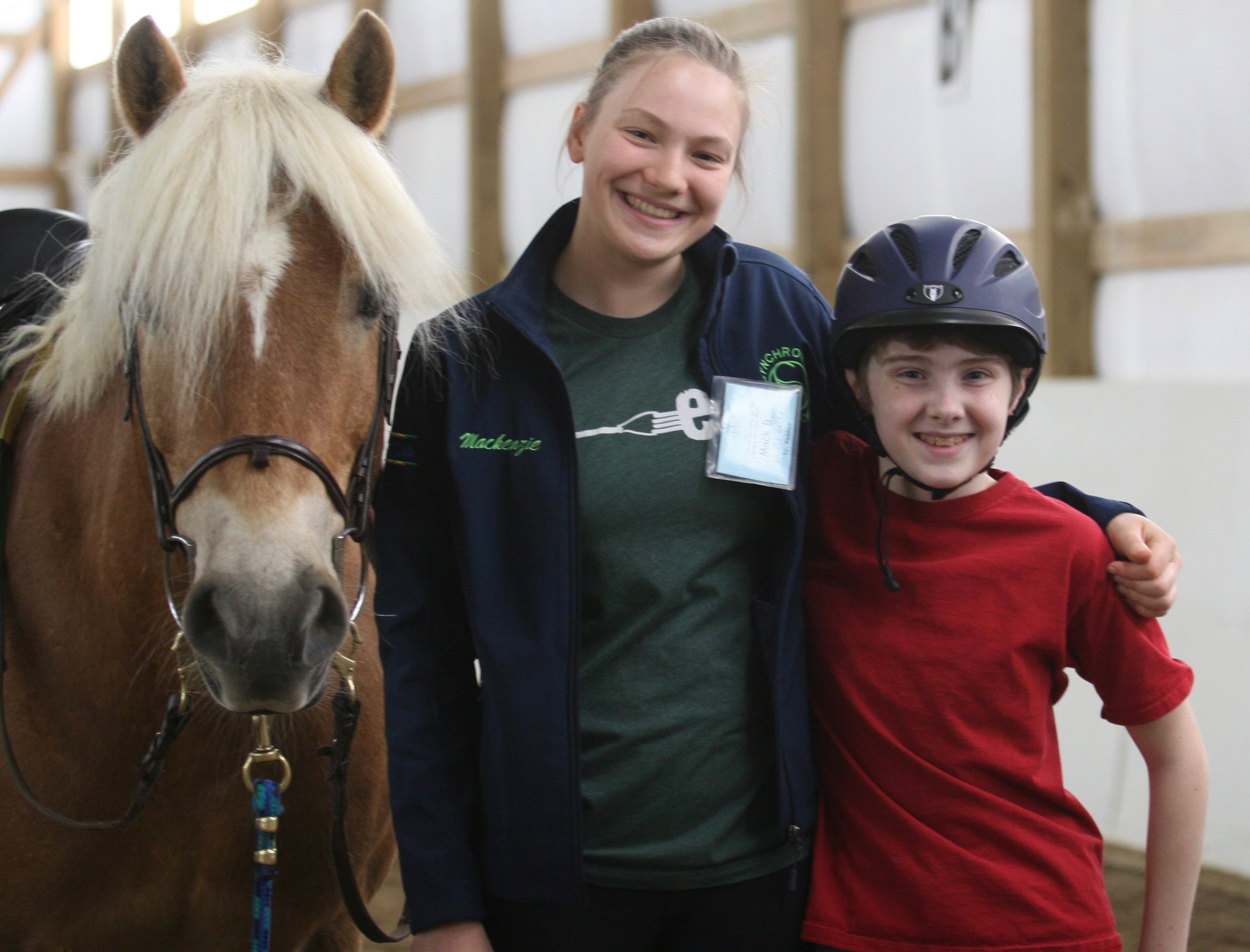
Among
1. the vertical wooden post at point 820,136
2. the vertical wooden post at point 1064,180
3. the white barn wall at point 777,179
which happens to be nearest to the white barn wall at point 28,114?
the white barn wall at point 777,179

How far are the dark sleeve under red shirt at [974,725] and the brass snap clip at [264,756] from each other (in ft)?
2.07

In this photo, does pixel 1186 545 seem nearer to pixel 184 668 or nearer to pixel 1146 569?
pixel 1146 569

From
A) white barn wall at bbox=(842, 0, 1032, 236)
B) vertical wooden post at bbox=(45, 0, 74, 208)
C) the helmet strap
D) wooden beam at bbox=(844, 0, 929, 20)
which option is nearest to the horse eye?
the helmet strap

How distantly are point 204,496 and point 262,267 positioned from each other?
0.80 feet

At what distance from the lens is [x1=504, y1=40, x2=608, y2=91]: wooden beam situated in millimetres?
A: 5211

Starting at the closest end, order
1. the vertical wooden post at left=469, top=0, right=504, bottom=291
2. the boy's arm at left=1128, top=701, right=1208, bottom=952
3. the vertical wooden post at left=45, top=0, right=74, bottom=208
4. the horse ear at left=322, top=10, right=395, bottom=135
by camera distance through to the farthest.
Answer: the boy's arm at left=1128, top=701, right=1208, bottom=952 → the horse ear at left=322, top=10, right=395, bottom=135 → the vertical wooden post at left=469, top=0, right=504, bottom=291 → the vertical wooden post at left=45, top=0, right=74, bottom=208

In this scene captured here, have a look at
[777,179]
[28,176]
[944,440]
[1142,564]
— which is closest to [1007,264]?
[944,440]

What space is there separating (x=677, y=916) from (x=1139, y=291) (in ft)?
9.50

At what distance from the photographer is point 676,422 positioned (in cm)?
119

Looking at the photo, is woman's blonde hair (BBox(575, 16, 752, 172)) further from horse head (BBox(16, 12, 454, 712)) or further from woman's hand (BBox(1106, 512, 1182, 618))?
woman's hand (BBox(1106, 512, 1182, 618))

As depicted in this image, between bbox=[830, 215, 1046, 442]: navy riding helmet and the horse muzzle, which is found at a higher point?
bbox=[830, 215, 1046, 442]: navy riding helmet

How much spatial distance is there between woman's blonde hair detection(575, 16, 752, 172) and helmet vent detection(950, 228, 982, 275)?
0.29m

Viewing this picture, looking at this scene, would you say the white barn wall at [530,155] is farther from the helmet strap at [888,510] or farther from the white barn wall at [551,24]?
the helmet strap at [888,510]

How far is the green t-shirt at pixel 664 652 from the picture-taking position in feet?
3.79
